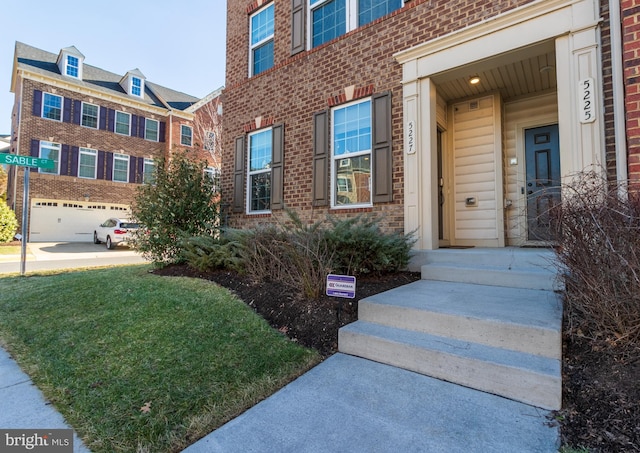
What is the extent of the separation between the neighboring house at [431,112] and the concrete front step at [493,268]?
35cm

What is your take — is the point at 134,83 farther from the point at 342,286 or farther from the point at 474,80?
the point at 342,286

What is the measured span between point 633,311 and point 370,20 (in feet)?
18.4

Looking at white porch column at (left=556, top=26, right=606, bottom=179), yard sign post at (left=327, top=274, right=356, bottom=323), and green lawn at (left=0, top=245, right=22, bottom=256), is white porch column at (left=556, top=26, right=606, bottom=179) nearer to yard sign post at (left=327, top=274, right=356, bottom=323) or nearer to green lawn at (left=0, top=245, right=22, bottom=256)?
Answer: yard sign post at (left=327, top=274, right=356, bottom=323)

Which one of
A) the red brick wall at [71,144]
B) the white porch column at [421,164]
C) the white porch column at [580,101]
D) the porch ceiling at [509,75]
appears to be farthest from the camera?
the red brick wall at [71,144]

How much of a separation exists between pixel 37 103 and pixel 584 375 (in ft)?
74.5

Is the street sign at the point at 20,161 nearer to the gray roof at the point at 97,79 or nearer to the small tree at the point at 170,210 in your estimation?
the small tree at the point at 170,210

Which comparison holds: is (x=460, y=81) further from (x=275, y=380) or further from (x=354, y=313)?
(x=275, y=380)

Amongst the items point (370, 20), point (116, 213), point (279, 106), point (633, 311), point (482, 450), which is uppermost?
point (370, 20)

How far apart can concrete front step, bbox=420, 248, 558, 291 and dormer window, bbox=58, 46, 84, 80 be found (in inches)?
894

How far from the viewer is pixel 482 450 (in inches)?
62.2

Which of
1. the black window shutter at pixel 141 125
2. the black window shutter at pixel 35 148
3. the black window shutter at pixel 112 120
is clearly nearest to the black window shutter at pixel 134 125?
the black window shutter at pixel 141 125

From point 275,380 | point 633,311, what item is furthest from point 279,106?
point 633,311

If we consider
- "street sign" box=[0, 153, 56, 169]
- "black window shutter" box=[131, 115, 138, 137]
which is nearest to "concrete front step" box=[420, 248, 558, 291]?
"street sign" box=[0, 153, 56, 169]

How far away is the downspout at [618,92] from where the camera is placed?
3.29 metres
